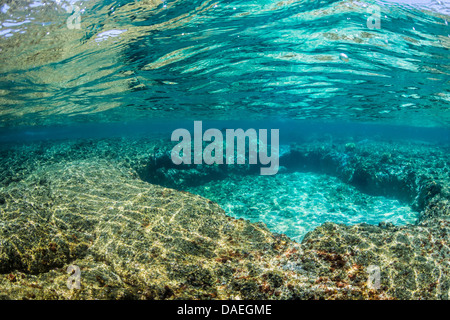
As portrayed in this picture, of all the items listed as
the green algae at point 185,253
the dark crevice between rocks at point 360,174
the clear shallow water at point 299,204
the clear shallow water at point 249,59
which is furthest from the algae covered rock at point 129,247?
the dark crevice between rocks at point 360,174

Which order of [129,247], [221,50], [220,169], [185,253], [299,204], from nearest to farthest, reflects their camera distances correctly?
[185,253], [129,247], [221,50], [299,204], [220,169]

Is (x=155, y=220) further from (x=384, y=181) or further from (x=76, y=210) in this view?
(x=384, y=181)

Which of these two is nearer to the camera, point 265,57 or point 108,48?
point 108,48

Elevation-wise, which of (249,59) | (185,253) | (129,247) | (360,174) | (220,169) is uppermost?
(249,59)

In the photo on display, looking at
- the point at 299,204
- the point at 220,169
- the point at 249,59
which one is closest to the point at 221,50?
the point at 249,59

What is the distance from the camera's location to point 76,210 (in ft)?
19.7

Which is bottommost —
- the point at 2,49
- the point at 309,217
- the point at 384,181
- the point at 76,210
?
the point at 384,181

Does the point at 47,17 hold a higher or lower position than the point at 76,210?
higher

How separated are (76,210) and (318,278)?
6074 millimetres

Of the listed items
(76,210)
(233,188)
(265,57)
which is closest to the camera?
(76,210)

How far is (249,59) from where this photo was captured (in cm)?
1273

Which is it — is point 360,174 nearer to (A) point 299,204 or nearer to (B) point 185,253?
(A) point 299,204

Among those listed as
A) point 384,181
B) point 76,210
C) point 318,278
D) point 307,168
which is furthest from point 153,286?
point 307,168

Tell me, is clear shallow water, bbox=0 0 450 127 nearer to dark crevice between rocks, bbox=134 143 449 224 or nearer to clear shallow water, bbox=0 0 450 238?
clear shallow water, bbox=0 0 450 238
